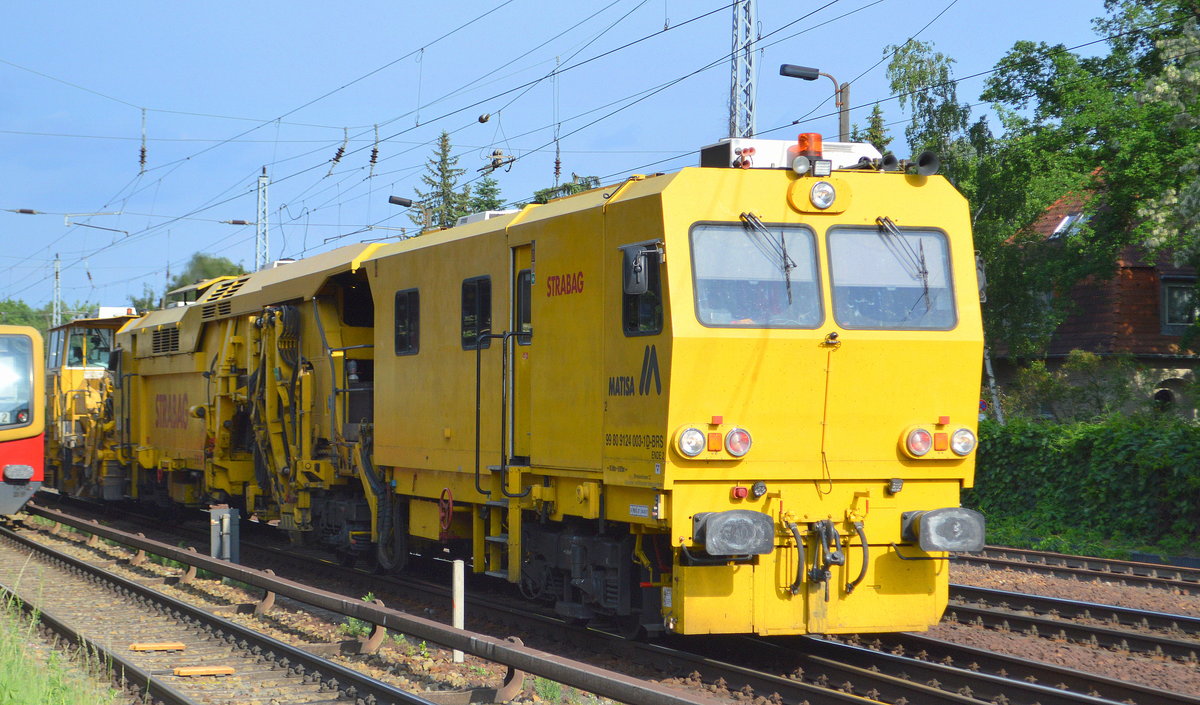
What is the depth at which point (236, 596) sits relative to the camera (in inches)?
506

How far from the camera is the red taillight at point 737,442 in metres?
8.12

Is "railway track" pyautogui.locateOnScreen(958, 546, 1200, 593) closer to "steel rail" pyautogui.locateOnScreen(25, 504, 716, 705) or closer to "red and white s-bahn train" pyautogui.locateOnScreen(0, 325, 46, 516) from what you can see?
"steel rail" pyautogui.locateOnScreen(25, 504, 716, 705)

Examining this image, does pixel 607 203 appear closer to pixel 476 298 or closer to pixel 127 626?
pixel 476 298

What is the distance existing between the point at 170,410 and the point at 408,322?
977cm

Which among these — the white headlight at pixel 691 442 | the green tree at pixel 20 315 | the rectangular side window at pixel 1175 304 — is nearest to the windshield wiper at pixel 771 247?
the white headlight at pixel 691 442

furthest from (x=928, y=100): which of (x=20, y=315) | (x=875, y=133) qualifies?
(x=20, y=315)

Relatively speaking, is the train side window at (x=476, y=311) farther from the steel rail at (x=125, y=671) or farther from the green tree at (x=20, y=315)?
the green tree at (x=20, y=315)

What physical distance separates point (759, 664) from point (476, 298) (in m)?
4.03

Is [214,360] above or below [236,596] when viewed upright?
above

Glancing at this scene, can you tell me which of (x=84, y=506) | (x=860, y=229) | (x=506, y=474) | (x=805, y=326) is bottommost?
(x=84, y=506)

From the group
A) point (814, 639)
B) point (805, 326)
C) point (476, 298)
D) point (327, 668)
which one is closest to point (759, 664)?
point (814, 639)

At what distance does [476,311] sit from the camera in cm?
1073

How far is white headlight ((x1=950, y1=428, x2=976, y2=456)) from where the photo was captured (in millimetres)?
8648

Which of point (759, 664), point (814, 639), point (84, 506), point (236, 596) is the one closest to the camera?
point (759, 664)
